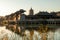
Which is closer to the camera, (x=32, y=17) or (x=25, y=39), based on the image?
(x=25, y=39)

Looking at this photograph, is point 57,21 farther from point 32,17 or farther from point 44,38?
point 44,38

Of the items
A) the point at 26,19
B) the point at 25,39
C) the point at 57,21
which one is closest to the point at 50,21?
→ the point at 57,21

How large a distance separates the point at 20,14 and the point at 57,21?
33.8ft

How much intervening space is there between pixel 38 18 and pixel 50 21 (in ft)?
17.4

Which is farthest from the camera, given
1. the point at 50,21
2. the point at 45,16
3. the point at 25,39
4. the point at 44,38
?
the point at 45,16

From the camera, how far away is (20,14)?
216ft

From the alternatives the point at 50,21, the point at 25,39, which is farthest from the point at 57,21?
the point at 25,39

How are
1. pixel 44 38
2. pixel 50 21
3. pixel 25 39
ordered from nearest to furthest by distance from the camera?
1. pixel 44 38
2. pixel 25 39
3. pixel 50 21

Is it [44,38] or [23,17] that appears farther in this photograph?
[23,17]

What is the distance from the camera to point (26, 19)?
2625 inches

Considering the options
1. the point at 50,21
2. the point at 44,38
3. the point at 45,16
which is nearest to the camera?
the point at 44,38

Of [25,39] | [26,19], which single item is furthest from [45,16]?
[25,39]

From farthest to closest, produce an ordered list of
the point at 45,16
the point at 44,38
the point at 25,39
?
the point at 45,16 < the point at 25,39 < the point at 44,38

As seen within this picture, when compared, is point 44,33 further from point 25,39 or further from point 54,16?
point 54,16
